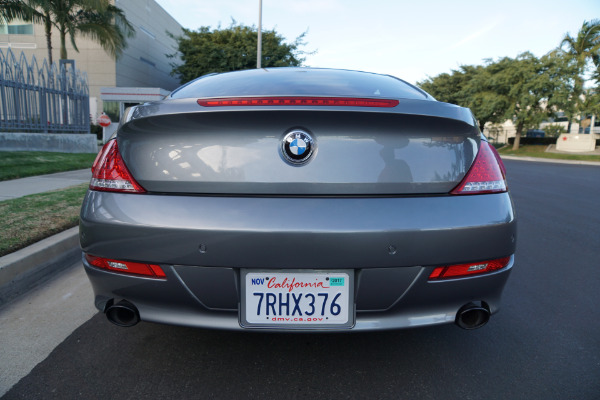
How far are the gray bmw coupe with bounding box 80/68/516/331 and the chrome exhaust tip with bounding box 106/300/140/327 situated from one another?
0.6 inches

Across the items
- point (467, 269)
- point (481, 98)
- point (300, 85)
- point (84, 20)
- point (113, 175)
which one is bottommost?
point (467, 269)

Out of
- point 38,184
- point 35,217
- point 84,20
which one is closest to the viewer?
point 35,217

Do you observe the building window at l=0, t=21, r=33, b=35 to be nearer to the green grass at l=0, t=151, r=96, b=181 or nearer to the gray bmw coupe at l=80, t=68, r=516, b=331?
the green grass at l=0, t=151, r=96, b=181

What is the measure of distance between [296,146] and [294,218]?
0.88 feet

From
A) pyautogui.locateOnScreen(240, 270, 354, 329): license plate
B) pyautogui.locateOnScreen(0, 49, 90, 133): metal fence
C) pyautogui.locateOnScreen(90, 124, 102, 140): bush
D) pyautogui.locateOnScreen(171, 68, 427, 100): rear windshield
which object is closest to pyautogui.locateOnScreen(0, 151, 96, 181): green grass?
pyautogui.locateOnScreen(0, 49, 90, 133): metal fence

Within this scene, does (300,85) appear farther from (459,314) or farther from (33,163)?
(33,163)

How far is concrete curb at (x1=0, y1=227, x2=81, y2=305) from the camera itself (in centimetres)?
261

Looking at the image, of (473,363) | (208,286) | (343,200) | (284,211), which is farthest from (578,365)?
Result: (208,286)

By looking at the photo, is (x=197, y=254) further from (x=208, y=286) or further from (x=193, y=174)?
(x=193, y=174)

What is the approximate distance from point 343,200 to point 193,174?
57cm

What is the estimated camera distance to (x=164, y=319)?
5.26 ft

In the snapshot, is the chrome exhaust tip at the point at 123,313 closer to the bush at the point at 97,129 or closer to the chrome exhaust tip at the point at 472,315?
the chrome exhaust tip at the point at 472,315

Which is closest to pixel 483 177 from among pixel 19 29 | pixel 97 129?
pixel 97 129

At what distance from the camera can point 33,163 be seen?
8641 mm
